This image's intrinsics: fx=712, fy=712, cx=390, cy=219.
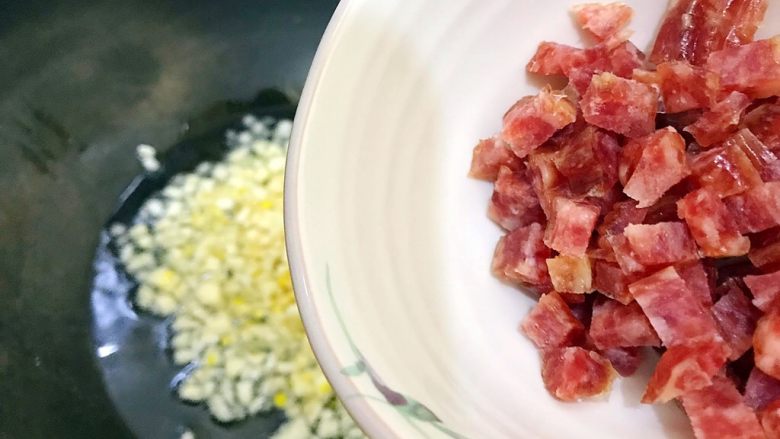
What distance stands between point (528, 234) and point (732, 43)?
0.38 metres

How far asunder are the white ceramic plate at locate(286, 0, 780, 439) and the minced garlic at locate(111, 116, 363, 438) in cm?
→ 66

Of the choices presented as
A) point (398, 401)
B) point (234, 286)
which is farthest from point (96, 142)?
point (398, 401)

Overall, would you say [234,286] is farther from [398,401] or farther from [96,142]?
[398,401]

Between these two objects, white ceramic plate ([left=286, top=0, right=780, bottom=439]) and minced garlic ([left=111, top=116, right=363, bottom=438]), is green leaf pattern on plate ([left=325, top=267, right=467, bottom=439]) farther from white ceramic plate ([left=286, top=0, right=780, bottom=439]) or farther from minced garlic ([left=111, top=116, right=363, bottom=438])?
minced garlic ([left=111, top=116, right=363, bottom=438])

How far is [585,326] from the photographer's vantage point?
3.14ft

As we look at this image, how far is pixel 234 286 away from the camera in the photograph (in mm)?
1659

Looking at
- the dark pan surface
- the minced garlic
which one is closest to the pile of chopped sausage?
the minced garlic

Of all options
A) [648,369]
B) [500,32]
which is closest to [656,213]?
[648,369]

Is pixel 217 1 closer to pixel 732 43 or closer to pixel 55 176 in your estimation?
pixel 55 176

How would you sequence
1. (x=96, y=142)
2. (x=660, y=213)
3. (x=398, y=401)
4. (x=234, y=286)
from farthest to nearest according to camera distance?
(x=96, y=142) → (x=234, y=286) → (x=660, y=213) → (x=398, y=401)

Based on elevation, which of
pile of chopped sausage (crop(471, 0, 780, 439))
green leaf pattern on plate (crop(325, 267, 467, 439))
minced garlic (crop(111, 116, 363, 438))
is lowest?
minced garlic (crop(111, 116, 363, 438))

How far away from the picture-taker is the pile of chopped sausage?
32.5 inches

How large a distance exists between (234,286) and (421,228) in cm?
80

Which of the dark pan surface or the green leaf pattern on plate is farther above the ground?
the green leaf pattern on plate
